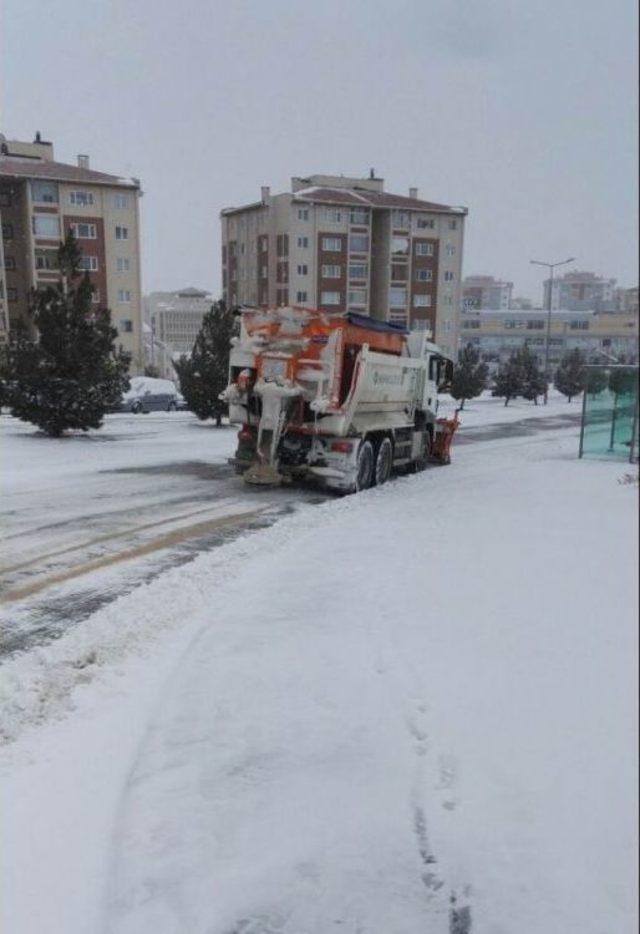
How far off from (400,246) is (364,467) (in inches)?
290

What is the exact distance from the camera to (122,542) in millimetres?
8305

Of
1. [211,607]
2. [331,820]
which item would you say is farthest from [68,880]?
[211,607]

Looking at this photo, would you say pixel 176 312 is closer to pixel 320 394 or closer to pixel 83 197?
pixel 83 197

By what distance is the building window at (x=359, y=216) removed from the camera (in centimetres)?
412

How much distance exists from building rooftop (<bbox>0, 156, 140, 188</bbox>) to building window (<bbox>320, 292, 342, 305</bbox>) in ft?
9.94

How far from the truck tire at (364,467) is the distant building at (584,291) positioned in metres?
10.0

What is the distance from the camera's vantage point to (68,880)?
9.46 feet

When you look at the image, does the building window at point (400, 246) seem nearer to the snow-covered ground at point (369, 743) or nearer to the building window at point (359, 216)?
the building window at point (359, 216)

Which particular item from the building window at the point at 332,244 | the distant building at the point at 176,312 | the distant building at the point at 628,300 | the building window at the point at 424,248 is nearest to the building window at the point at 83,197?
the distant building at the point at 176,312

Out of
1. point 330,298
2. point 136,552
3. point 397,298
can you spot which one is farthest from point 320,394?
point 136,552

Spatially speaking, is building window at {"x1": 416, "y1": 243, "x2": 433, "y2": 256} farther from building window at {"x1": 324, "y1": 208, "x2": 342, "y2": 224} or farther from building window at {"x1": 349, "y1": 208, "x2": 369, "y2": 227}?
building window at {"x1": 324, "y1": 208, "x2": 342, "y2": 224}

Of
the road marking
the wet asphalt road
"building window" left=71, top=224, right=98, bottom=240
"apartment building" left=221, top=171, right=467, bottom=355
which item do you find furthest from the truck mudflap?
"apartment building" left=221, top=171, right=467, bottom=355

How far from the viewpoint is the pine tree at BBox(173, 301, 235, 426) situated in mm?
20781

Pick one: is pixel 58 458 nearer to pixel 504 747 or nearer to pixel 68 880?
pixel 68 880
